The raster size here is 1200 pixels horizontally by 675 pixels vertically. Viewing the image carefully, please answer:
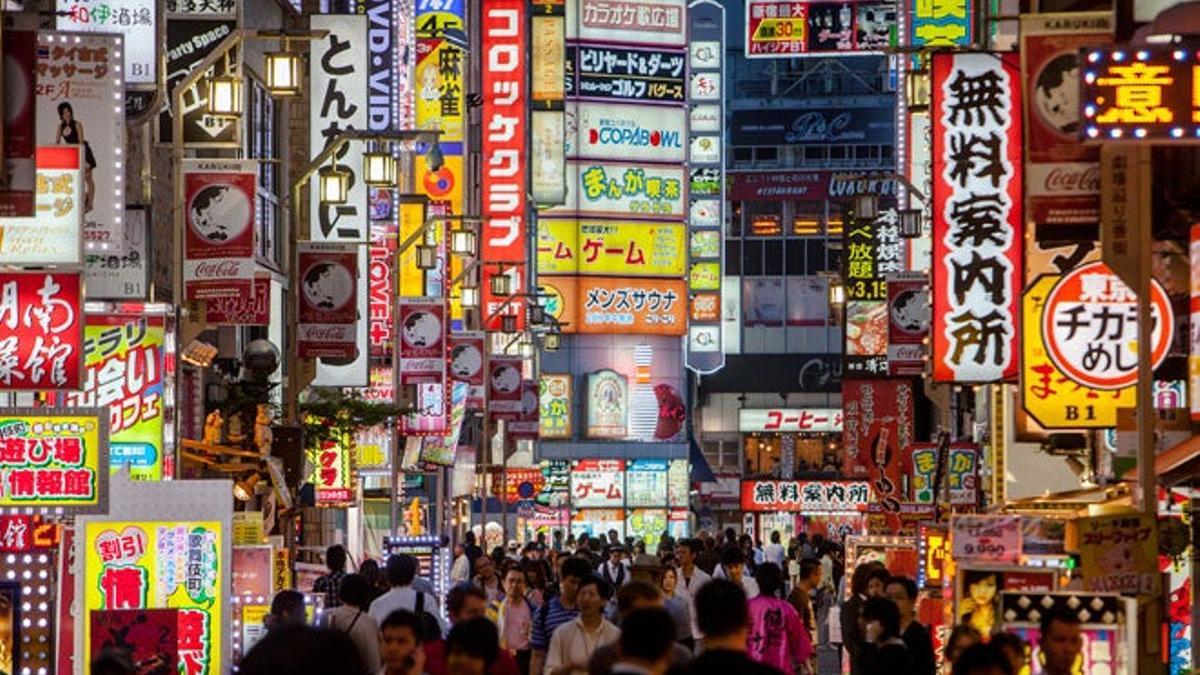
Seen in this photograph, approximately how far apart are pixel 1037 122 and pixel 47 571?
803 centimetres

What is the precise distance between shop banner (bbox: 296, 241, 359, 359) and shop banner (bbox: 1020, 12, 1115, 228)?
1288cm

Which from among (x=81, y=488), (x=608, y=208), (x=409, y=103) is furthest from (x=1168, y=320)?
(x=608, y=208)

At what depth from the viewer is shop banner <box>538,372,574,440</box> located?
80000 millimetres

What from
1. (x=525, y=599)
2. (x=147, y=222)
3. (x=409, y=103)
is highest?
(x=409, y=103)

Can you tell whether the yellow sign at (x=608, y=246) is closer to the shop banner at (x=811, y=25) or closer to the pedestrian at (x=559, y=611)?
the shop banner at (x=811, y=25)

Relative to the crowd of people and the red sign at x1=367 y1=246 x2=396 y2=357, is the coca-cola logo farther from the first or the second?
the red sign at x1=367 y1=246 x2=396 y2=357

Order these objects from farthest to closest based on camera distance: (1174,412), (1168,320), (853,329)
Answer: (853,329) < (1174,412) < (1168,320)

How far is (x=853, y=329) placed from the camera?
55719 mm

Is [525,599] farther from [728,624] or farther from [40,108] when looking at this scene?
[728,624]

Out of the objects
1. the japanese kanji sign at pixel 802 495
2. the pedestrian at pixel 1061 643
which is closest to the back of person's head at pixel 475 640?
the pedestrian at pixel 1061 643

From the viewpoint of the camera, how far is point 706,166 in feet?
268

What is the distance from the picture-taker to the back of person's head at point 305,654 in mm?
5430

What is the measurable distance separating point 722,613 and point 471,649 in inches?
41.7

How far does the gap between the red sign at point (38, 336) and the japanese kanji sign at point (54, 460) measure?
337 mm
